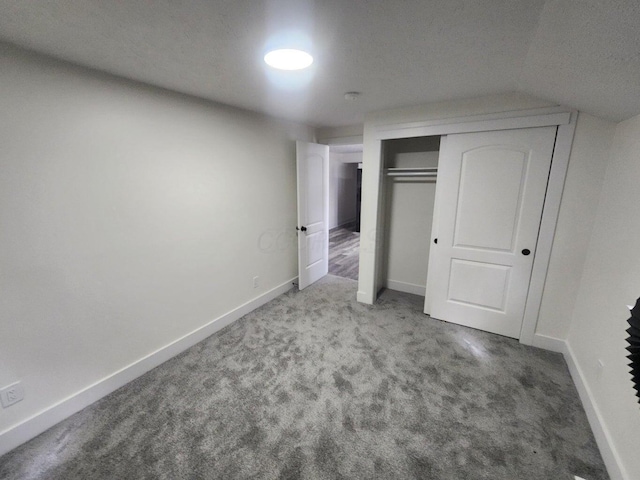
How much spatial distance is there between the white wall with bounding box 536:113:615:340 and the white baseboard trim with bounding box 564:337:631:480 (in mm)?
332

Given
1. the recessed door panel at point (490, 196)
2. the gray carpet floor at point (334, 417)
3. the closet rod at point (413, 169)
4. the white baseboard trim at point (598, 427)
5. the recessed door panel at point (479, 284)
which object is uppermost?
the closet rod at point (413, 169)

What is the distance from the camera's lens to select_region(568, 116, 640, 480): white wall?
1.39 metres

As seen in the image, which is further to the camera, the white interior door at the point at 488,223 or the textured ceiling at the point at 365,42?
the white interior door at the point at 488,223

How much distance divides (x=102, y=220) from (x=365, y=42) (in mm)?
2014

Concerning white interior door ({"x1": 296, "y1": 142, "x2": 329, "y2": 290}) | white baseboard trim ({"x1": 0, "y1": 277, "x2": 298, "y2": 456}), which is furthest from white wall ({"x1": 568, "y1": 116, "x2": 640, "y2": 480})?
white baseboard trim ({"x1": 0, "y1": 277, "x2": 298, "y2": 456})

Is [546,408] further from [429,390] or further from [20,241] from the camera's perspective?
[20,241]

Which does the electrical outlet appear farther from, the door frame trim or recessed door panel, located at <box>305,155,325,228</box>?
the door frame trim

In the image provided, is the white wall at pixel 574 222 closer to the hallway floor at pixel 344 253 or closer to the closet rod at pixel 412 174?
the closet rod at pixel 412 174

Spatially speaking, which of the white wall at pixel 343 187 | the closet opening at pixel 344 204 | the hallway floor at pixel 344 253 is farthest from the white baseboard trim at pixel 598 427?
the white wall at pixel 343 187

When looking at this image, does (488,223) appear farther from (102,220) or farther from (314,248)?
(102,220)

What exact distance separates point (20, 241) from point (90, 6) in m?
1.31

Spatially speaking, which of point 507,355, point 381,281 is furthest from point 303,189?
point 507,355

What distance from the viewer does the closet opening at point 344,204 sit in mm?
5672

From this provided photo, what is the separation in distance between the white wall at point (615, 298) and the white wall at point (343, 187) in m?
5.76
